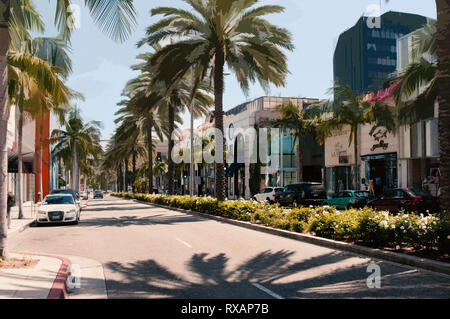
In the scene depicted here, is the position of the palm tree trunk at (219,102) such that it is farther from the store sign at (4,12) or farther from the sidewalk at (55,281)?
the store sign at (4,12)

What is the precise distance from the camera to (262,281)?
817 centimetres

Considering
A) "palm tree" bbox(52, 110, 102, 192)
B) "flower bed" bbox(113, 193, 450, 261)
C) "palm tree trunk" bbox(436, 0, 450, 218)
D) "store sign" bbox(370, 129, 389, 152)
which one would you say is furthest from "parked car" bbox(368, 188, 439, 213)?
"palm tree" bbox(52, 110, 102, 192)

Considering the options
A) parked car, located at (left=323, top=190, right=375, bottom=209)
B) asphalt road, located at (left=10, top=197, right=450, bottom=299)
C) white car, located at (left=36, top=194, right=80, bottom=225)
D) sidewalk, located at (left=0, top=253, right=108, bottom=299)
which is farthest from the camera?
parked car, located at (left=323, top=190, right=375, bottom=209)

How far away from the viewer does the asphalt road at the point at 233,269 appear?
731 cm

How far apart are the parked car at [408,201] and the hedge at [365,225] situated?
614 centimetres

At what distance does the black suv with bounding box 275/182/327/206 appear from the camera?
31.0m

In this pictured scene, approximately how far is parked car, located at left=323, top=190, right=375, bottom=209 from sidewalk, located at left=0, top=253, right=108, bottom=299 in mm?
19587

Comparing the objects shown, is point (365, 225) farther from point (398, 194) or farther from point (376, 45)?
point (376, 45)

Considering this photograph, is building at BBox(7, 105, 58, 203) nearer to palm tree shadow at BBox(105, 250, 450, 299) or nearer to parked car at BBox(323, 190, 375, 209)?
parked car at BBox(323, 190, 375, 209)

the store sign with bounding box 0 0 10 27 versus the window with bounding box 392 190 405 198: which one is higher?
the store sign with bounding box 0 0 10 27

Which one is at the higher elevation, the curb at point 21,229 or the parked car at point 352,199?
the parked car at point 352,199

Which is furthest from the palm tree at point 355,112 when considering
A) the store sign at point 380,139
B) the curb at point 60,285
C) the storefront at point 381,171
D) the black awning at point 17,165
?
the curb at point 60,285

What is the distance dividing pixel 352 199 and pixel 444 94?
57.0ft

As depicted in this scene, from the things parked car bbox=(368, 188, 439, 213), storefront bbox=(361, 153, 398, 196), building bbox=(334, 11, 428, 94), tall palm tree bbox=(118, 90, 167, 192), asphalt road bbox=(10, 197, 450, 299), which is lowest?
asphalt road bbox=(10, 197, 450, 299)
